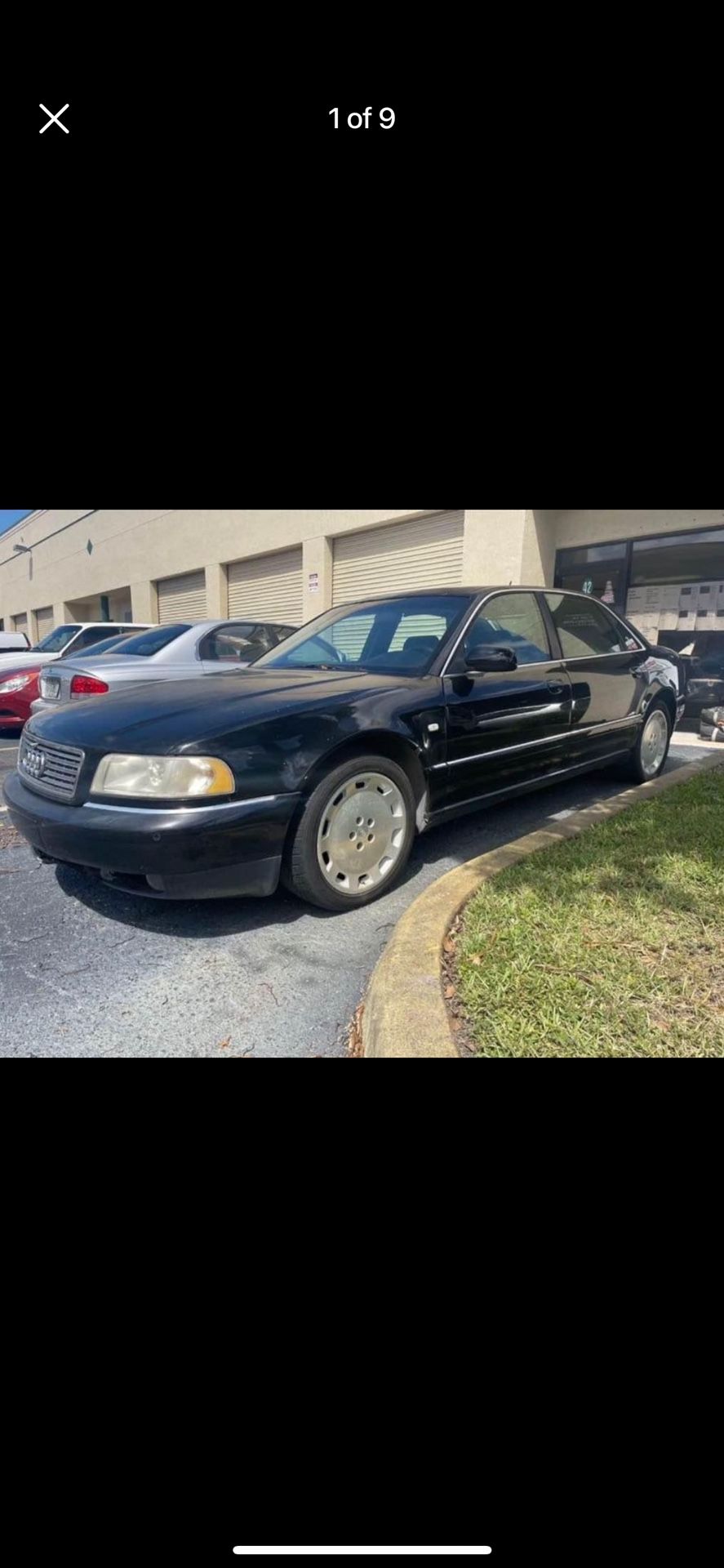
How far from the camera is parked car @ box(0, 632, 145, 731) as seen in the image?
7.25 m

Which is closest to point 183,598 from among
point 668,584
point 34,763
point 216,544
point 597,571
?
point 216,544

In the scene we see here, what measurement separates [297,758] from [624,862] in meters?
1.57

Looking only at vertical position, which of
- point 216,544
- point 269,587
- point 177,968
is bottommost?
point 177,968

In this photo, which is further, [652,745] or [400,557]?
[400,557]

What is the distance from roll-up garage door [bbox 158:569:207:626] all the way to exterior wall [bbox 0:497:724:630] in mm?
231

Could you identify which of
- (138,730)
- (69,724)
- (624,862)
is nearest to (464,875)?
(624,862)

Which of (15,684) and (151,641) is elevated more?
(151,641)

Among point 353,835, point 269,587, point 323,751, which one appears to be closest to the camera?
point 323,751

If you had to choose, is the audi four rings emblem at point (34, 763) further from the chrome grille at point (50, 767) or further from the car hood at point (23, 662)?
the car hood at point (23, 662)

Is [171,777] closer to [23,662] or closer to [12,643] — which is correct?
[23,662]

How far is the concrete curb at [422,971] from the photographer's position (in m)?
1.96

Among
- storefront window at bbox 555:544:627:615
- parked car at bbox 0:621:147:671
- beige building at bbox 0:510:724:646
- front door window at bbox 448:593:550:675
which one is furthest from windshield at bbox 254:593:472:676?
storefront window at bbox 555:544:627:615

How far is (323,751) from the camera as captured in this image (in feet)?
9.55

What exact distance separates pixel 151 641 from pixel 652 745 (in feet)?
14.3
